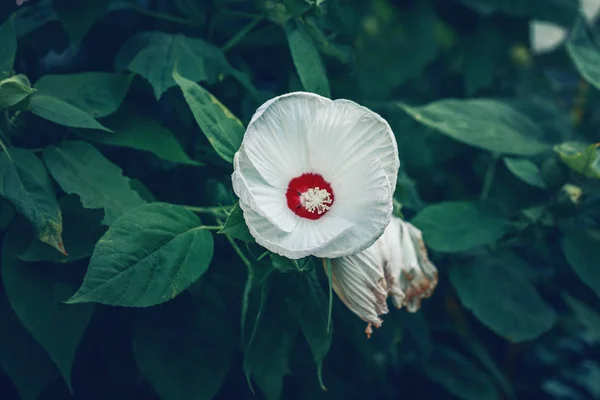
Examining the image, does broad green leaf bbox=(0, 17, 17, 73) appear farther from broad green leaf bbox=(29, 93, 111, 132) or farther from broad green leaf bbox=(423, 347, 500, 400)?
broad green leaf bbox=(423, 347, 500, 400)

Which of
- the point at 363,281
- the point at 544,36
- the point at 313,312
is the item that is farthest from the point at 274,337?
the point at 544,36

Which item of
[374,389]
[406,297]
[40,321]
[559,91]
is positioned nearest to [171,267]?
[40,321]

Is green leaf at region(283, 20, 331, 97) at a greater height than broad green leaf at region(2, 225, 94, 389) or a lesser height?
greater

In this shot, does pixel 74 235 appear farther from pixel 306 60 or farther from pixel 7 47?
pixel 306 60

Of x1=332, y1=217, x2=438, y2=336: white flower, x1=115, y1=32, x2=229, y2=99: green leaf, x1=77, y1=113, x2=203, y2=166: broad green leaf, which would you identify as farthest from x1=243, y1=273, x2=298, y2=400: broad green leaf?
x1=115, y1=32, x2=229, y2=99: green leaf

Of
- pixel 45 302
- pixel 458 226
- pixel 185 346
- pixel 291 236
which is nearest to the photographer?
pixel 291 236

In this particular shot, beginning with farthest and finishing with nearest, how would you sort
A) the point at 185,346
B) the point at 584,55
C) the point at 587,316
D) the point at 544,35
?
the point at 544,35, the point at 587,316, the point at 584,55, the point at 185,346

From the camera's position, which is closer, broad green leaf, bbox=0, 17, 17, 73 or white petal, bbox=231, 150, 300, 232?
white petal, bbox=231, 150, 300, 232
